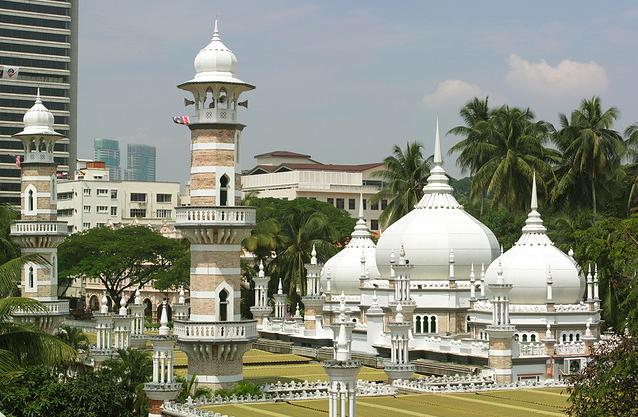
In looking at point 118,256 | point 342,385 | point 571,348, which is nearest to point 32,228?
point 571,348

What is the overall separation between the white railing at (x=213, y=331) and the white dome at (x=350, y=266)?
2435cm

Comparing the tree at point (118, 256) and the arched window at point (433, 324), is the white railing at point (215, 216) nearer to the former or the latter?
the arched window at point (433, 324)

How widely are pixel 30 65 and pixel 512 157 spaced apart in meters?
72.9

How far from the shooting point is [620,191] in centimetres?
8181

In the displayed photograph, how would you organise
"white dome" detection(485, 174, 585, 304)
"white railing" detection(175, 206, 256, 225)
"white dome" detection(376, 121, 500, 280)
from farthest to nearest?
1. "white dome" detection(376, 121, 500, 280)
2. "white dome" detection(485, 174, 585, 304)
3. "white railing" detection(175, 206, 256, 225)

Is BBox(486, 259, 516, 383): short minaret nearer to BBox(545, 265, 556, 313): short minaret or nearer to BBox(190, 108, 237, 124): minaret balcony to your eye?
BBox(545, 265, 556, 313): short minaret

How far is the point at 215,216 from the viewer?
42.9 meters

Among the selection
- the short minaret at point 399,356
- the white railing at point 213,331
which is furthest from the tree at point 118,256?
the white railing at point 213,331

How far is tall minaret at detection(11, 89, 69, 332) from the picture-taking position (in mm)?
59438

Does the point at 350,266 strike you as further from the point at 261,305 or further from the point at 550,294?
the point at 550,294

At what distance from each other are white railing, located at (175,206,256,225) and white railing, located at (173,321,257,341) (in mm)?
3360

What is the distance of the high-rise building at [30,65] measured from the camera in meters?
139

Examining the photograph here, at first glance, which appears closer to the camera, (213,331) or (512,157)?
(213,331)

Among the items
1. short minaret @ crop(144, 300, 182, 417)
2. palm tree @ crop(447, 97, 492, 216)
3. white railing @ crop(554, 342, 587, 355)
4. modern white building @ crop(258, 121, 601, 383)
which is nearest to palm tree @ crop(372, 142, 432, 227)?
palm tree @ crop(447, 97, 492, 216)
